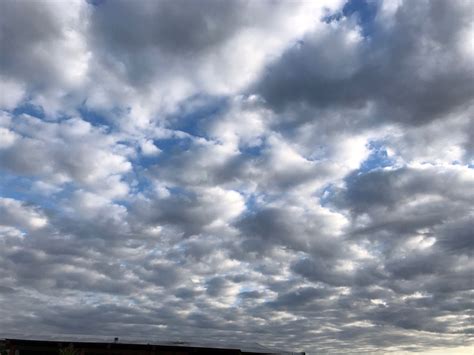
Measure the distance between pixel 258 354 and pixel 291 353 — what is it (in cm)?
546

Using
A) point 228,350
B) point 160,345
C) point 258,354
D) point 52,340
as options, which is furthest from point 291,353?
point 52,340

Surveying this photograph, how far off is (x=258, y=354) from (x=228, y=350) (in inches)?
201

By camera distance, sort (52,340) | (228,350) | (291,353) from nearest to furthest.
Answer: (228,350)
(52,340)
(291,353)

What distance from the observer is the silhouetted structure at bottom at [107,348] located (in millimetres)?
43344

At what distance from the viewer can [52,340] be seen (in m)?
46.5

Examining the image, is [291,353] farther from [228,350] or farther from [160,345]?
[160,345]

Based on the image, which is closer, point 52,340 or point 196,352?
point 196,352

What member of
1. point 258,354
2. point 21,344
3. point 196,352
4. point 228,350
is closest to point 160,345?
point 196,352

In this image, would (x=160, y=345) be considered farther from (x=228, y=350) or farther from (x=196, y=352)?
(x=228, y=350)

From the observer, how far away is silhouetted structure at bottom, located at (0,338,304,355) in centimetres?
4334

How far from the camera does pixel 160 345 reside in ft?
145

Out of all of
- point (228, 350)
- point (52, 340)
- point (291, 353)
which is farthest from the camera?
point (291, 353)

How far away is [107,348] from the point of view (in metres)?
44.6

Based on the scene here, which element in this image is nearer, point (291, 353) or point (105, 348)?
point (105, 348)
